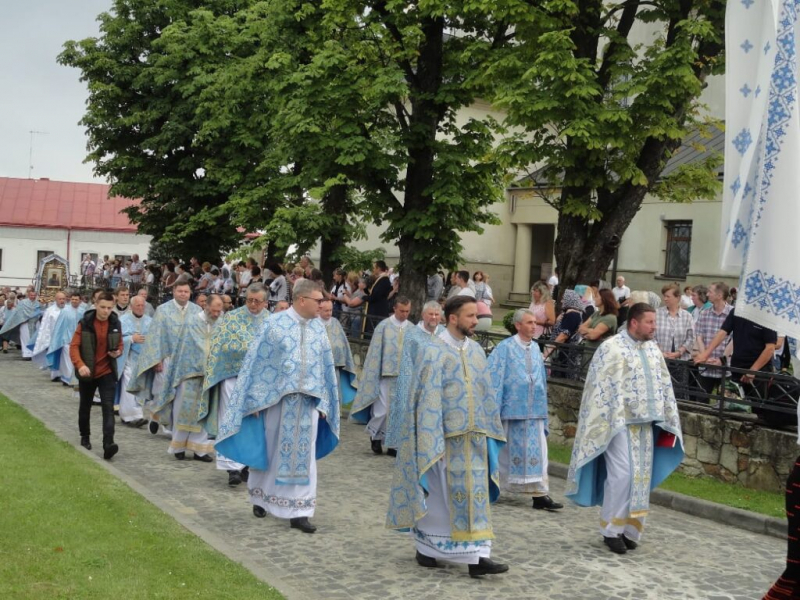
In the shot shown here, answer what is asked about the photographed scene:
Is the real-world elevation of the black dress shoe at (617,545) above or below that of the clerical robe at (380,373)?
below

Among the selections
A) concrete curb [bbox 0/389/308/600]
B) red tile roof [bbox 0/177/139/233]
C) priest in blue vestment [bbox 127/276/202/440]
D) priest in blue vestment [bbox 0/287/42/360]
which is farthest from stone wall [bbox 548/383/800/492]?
red tile roof [bbox 0/177/139/233]

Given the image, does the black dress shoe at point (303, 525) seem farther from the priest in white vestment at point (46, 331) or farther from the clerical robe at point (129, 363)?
the priest in white vestment at point (46, 331)

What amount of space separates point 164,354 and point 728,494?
7.30 meters

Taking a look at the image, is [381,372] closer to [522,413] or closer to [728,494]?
[522,413]

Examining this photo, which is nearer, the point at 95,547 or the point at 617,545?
the point at 95,547

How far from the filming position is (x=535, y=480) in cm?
1039

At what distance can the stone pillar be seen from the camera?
125ft

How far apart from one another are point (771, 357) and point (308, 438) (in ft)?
17.7

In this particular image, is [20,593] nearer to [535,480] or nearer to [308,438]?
[308,438]

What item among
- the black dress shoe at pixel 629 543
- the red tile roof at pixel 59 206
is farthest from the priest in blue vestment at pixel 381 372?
the red tile roof at pixel 59 206

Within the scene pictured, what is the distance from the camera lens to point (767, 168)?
374cm

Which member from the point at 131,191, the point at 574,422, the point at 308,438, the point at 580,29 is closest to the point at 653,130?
the point at 580,29

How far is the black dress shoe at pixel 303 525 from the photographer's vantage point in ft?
28.9

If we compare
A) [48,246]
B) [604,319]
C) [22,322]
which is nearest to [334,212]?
[22,322]
